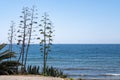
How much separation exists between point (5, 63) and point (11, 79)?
340 cm

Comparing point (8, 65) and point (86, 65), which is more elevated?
point (8, 65)

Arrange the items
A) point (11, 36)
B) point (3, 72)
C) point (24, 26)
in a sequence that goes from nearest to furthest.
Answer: point (3, 72)
point (24, 26)
point (11, 36)

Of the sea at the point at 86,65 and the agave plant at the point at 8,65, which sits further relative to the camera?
the sea at the point at 86,65

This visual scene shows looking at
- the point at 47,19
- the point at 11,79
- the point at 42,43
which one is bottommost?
the point at 11,79

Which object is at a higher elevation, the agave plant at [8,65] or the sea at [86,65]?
the agave plant at [8,65]

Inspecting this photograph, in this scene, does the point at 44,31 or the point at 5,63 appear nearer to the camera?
the point at 5,63

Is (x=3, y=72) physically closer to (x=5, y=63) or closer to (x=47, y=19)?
(x=5, y=63)

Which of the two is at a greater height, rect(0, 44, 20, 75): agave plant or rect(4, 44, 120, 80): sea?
rect(0, 44, 20, 75): agave plant

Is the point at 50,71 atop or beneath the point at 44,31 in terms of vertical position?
beneath

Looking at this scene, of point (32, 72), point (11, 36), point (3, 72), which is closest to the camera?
point (3, 72)

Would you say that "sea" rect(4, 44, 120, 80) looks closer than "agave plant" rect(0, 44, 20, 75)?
No

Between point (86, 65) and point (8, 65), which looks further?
point (86, 65)

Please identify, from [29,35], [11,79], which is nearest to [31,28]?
[29,35]

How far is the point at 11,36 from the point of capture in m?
25.7
